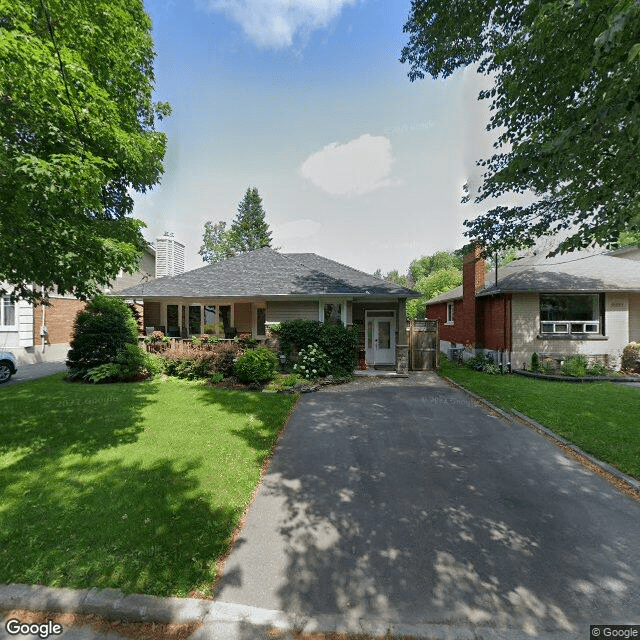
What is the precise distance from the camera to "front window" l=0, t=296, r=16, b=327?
15.4m

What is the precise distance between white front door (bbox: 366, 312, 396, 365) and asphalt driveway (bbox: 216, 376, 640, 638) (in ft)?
28.9

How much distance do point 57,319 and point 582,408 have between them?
24.3 metres

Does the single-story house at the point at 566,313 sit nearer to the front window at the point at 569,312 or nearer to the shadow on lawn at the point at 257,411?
the front window at the point at 569,312

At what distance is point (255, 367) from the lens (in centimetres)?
1119

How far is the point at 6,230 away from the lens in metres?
4.70

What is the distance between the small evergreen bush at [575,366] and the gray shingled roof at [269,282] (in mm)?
7011

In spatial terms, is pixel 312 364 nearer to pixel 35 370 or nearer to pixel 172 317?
pixel 172 317

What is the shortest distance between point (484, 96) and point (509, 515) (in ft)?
31.7

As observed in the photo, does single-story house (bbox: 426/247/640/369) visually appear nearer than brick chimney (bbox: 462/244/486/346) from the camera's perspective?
Yes

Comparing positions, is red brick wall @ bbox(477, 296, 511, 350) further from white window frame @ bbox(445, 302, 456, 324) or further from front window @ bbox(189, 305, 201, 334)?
front window @ bbox(189, 305, 201, 334)

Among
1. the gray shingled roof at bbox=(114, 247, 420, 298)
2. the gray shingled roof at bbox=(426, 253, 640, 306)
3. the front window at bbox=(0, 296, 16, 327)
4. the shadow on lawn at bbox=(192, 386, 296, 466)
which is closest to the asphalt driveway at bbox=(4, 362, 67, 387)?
the front window at bbox=(0, 296, 16, 327)

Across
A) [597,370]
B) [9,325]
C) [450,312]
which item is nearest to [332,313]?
[450,312]

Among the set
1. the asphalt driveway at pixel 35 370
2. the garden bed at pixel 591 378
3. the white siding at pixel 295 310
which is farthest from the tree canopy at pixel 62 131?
the garden bed at pixel 591 378

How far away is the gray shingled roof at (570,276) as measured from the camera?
1366 centimetres
